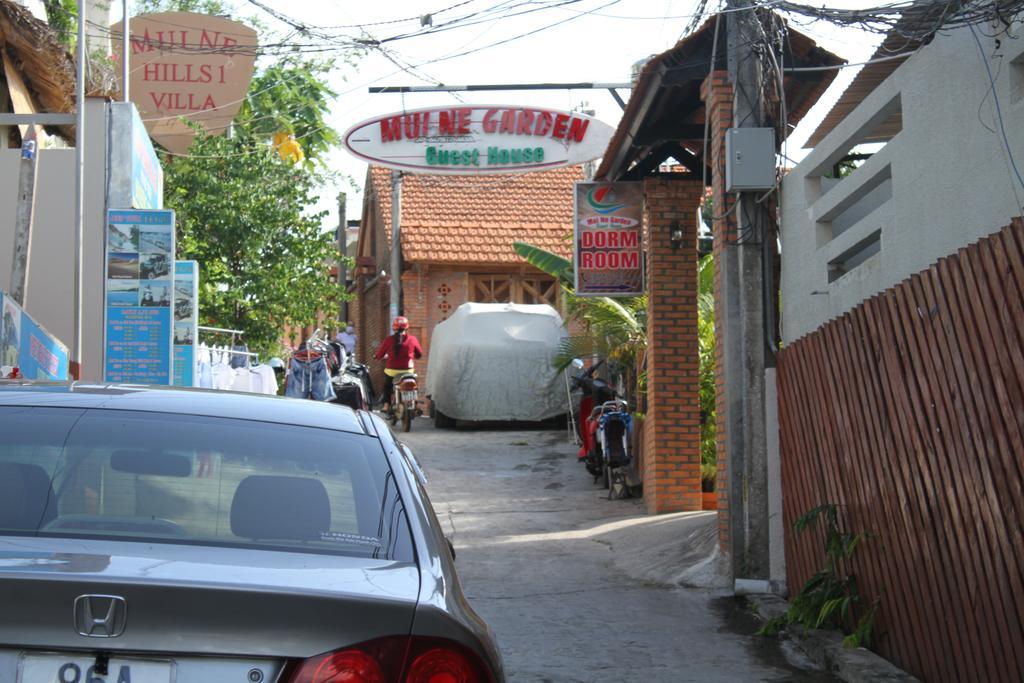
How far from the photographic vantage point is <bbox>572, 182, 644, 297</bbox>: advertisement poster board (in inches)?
567

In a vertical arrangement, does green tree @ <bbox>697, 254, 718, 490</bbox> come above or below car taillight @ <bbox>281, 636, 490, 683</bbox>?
above

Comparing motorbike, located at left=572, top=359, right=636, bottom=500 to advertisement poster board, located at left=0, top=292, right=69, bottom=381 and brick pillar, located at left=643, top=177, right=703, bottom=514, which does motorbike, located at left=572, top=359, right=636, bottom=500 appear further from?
advertisement poster board, located at left=0, top=292, right=69, bottom=381

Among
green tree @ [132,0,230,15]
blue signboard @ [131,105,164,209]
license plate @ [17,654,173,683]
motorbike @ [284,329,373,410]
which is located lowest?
license plate @ [17,654,173,683]

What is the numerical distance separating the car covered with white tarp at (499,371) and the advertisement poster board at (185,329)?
6522 mm

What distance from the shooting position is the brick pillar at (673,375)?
13.5 metres

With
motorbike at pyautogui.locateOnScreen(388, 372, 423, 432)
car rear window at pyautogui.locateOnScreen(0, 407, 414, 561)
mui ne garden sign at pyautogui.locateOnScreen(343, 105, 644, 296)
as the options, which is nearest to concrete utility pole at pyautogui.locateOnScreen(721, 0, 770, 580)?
car rear window at pyautogui.locateOnScreen(0, 407, 414, 561)

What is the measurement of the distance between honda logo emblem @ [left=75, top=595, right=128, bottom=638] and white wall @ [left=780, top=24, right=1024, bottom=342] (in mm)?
4623

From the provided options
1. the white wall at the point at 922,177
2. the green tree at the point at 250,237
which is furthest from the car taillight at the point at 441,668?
the green tree at the point at 250,237

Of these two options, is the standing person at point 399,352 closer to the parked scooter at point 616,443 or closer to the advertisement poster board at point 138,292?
the parked scooter at point 616,443

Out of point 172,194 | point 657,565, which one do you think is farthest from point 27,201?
point 172,194

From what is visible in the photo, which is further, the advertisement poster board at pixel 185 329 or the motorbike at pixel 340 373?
the motorbike at pixel 340 373

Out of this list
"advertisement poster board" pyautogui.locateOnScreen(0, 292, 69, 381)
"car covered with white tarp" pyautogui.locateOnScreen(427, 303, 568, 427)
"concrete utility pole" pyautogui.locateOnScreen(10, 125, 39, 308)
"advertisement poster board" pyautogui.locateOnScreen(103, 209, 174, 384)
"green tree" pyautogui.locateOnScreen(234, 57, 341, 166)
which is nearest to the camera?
"advertisement poster board" pyautogui.locateOnScreen(0, 292, 69, 381)

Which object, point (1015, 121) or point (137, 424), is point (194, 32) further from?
point (137, 424)

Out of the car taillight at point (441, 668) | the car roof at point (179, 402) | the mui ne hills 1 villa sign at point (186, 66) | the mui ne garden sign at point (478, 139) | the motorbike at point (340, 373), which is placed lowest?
the car taillight at point (441, 668)
